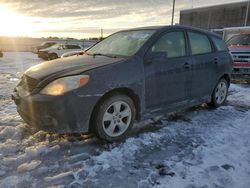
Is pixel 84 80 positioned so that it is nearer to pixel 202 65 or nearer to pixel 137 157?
pixel 137 157

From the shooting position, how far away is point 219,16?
3294cm

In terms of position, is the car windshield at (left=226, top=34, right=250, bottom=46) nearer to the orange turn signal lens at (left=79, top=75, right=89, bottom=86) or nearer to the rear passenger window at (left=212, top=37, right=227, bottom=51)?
the rear passenger window at (left=212, top=37, right=227, bottom=51)

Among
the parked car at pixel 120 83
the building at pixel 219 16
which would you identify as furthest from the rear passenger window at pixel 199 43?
the building at pixel 219 16

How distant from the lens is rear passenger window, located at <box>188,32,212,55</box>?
479 centimetres

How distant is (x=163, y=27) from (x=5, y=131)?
299 centimetres

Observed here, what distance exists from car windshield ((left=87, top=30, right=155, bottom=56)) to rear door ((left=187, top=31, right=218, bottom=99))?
1005 mm

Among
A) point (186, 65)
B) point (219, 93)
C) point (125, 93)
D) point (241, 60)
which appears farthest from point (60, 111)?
point (241, 60)

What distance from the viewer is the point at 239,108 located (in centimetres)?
570

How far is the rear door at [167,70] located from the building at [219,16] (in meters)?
28.4

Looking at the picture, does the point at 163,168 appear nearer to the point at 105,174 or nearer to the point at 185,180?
the point at 185,180

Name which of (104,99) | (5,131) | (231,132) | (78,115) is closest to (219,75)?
(231,132)

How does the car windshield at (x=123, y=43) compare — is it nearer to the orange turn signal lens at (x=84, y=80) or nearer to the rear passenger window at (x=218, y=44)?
the orange turn signal lens at (x=84, y=80)

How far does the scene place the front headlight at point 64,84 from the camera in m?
3.25

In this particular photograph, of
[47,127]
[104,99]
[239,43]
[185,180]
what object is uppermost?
[239,43]
